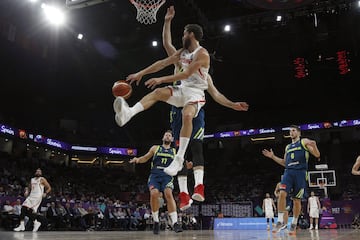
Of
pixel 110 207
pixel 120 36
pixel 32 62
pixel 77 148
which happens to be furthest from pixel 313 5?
pixel 77 148

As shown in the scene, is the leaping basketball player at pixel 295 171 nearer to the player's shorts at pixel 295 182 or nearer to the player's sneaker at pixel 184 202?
the player's shorts at pixel 295 182

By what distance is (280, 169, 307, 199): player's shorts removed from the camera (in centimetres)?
738

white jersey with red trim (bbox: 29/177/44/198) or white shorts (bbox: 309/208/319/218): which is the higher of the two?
white jersey with red trim (bbox: 29/177/44/198)

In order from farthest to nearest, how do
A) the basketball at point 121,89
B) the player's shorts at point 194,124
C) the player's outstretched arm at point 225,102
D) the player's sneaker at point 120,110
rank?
the player's outstretched arm at point 225,102
the player's shorts at point 194,124
the basketball at point 121,89
the player's sneaker at point 120,110

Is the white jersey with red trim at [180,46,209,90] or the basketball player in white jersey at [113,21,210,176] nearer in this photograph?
the basketball player in white jersey at [113,21,210,176]

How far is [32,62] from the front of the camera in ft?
75.7

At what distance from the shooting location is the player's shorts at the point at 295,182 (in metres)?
7.38

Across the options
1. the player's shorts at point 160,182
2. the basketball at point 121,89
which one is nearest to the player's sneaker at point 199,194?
the basketball at point 121,89

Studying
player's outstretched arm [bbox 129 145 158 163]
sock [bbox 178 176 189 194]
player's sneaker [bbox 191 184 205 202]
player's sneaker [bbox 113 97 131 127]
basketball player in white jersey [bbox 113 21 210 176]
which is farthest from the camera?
player's outstretched arm [bbox 129 145 158 163]

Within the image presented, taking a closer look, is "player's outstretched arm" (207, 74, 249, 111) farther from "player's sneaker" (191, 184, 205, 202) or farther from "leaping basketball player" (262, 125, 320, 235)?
"leaping basketball player" (262, 125, 320, 235)

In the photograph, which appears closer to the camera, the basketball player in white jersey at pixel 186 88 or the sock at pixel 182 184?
the basketball player in white jersey at pixel 186 88

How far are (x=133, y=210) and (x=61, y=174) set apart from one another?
353 inches

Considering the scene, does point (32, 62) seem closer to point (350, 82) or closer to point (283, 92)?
point (283, 92)

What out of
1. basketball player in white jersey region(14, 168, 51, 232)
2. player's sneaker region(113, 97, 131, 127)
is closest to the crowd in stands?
basketball player in white jersey region(14, 168, 51, 232)
